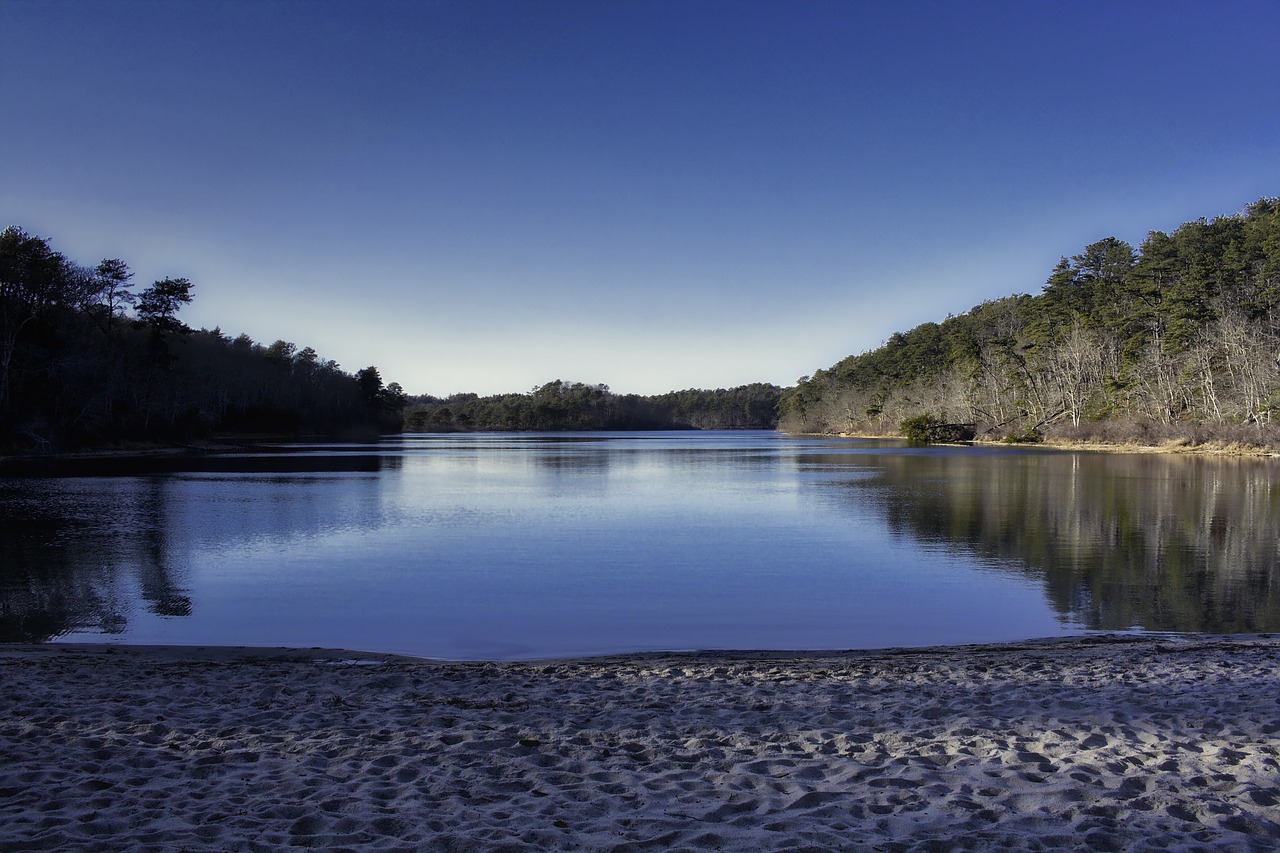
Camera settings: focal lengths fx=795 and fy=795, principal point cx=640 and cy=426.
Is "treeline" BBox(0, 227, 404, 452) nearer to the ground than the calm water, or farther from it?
farther from it

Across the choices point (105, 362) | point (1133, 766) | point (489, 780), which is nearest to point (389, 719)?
point (489, 780)

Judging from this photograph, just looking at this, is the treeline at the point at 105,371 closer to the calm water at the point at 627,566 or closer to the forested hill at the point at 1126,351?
the calm water at the point at 627,566

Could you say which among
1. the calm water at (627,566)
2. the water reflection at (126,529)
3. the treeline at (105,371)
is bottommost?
the calm water at (627,566)

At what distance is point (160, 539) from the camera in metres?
16.7

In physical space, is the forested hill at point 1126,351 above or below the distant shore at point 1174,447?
above

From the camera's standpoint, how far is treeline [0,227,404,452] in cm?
4459

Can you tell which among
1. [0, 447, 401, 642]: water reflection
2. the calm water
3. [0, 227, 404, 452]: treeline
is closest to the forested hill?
the calm water

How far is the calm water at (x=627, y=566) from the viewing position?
981 cm

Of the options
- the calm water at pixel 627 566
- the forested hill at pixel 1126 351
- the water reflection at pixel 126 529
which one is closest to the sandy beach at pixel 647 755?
the calm water at pixel 627 566

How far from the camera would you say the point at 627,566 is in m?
14.2

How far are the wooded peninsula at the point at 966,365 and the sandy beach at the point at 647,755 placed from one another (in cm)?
4812

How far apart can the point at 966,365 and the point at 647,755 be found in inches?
3752

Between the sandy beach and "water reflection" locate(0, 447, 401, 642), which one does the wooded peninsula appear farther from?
the sandy beach

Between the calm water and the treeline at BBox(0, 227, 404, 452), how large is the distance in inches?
831
